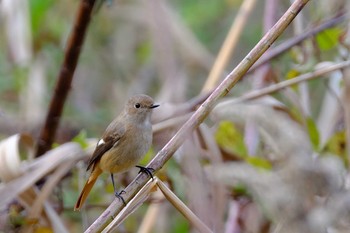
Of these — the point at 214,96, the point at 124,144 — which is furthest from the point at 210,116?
the point at 214,96

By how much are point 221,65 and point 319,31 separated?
0.54 metres

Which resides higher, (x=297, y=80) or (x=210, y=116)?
(x=210, y=116)

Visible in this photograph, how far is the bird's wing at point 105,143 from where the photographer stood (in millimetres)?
2798

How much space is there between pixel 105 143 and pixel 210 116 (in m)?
0.46

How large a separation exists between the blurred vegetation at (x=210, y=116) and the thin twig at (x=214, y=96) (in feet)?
0.22

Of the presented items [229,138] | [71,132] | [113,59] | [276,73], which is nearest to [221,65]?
[276,73]

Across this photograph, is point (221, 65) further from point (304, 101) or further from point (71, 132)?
point (71, 132)

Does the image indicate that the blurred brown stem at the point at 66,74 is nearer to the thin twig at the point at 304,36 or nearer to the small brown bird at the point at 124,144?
the small brown bird at the point at 124,144

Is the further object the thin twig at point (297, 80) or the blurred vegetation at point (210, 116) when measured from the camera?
the thin twig at point (297, 80)

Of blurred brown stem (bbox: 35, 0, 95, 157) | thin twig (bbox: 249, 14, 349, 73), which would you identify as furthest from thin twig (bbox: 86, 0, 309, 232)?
thin twig (bbox: 249, 14, 349, 73)

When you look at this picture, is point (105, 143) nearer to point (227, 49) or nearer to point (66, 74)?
point (66, 74)

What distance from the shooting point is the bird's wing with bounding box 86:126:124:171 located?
2798 millimetres

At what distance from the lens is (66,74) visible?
3.01 m


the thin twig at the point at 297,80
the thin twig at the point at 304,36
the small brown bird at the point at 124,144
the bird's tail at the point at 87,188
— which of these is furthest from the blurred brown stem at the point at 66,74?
the thin twig at the point at 304,36
